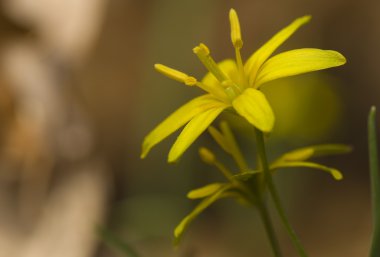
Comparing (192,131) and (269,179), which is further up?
(192,131)

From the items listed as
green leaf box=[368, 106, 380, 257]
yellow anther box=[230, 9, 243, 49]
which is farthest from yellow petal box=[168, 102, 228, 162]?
green leaf box=[368, 106, 380, 257]

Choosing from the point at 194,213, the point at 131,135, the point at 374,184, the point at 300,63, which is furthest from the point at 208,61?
the point at 131,135

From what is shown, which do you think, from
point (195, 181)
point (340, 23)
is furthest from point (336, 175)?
point (340, 23)

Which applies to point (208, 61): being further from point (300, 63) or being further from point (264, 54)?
point (300, 63)

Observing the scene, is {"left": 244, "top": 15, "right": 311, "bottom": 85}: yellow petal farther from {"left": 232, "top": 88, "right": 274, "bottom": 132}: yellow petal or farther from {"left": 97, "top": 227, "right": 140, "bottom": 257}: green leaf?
{"left": 97, "top": 227, "right": 140, "bottom": 257}: green leaf

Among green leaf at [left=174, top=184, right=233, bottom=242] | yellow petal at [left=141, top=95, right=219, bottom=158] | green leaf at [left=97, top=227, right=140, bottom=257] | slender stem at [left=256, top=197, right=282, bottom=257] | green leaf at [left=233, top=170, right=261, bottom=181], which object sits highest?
yellow petal at [left=141, top=95, right=219, bottom=158]

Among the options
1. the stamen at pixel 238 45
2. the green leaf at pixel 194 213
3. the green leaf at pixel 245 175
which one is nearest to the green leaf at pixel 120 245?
the green leaf at pixel 194 213

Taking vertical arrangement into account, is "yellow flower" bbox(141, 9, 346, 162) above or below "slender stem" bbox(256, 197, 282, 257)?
above

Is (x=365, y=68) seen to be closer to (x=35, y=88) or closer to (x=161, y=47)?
(x=161, y=47)
